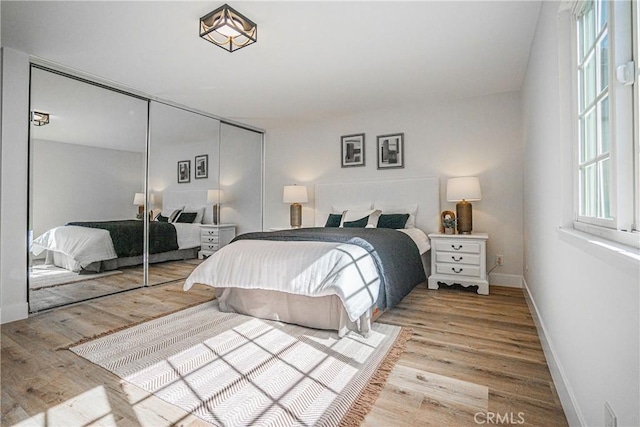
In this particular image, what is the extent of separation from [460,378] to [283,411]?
972 millimetres

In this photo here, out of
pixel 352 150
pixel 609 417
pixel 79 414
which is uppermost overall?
pixel 352 150

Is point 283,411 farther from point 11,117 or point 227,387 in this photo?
point 11,117

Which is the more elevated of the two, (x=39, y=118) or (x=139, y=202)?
(x=39, y=118)

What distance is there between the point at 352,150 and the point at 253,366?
3530 millimetres

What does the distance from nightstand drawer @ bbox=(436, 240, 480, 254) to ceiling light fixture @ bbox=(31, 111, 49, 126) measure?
4.18 meters

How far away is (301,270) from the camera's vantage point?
2.33 m

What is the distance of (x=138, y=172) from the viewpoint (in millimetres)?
3664

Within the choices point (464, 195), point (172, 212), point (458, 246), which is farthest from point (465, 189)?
point (172, 212)

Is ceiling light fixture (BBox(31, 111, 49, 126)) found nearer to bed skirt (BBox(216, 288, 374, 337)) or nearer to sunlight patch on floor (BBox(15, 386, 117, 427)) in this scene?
bed skirt (BBox(216, 288, 374, 337))

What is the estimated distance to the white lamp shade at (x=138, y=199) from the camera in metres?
3.65

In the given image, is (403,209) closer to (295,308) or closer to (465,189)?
(465,189)

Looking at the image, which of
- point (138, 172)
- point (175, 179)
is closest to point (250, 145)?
point (175, 179)

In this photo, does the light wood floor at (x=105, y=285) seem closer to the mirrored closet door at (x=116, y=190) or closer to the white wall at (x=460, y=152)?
the mirrored closet door at (x=116, y=190)

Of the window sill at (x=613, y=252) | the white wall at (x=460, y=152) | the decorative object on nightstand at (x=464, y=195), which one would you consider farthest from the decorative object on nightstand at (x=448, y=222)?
the window sill at (x=613, y=252)
